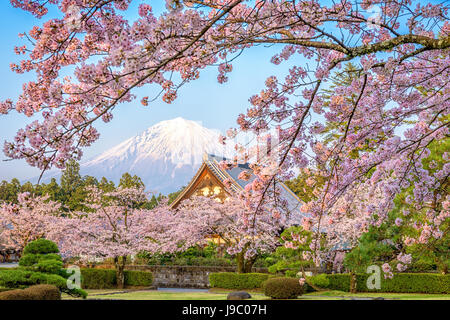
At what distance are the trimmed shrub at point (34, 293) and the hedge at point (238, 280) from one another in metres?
9.49

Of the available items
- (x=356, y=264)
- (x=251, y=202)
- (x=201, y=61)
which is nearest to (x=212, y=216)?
(x=356, y=264)

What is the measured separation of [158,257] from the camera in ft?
77.9

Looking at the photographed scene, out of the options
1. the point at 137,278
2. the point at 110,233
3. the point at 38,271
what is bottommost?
the point at 137,278

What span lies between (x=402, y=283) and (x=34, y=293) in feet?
42.6

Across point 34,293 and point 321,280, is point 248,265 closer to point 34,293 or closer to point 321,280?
point 321,280

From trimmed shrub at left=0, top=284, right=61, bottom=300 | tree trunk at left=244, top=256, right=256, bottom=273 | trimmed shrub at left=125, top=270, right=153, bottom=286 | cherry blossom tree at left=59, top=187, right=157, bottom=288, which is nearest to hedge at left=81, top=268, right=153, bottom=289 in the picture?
trimmed shrub at left=125, top=270, right=153, bottom=286

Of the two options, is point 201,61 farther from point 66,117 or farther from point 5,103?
point 5,103

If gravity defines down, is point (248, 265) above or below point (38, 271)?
below

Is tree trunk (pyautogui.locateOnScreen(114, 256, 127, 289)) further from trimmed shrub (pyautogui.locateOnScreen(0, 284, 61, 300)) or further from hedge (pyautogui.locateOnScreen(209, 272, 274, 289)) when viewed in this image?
trimmed shrub (pyautogui.locateOnScreen(0, 284, 61, 300))

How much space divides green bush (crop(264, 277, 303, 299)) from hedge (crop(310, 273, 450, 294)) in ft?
7.60

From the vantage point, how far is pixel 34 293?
31.0ft

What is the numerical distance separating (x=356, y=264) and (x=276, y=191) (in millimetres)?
11709

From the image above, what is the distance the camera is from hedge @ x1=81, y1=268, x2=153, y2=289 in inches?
762

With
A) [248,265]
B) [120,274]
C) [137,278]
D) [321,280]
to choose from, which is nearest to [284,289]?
[321,280]
